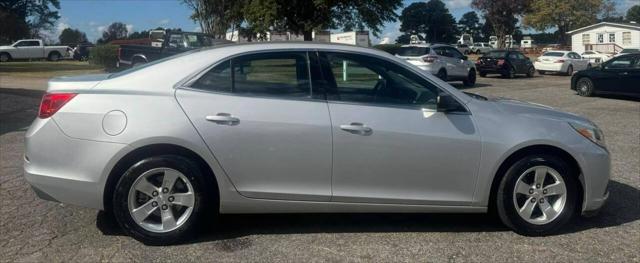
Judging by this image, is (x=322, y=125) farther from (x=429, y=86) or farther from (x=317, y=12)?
(x=317, y=12)

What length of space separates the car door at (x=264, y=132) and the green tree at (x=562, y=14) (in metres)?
66.6

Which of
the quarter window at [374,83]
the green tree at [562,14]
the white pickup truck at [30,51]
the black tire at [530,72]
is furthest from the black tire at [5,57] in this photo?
the green tree at [562,14]

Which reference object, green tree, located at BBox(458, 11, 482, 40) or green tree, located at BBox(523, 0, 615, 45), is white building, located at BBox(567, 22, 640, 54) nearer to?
green tree, located at BBox(523, 0, 615, 45)

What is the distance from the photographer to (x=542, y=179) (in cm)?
470

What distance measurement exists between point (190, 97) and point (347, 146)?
123 cm

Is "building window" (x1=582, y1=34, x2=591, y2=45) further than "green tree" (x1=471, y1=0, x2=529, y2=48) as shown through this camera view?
No

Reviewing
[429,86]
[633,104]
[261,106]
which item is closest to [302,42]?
[261,106]

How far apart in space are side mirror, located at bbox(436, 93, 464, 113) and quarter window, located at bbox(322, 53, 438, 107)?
3.6 inches

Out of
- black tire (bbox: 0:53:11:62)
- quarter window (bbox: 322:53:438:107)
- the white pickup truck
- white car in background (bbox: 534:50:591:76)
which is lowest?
quarter window (bbox: 322:53:438:107)

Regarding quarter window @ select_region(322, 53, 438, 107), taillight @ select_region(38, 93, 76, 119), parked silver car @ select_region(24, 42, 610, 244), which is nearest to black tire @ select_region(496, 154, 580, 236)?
parked silver car @ select_region(24, 42, 610, 244)

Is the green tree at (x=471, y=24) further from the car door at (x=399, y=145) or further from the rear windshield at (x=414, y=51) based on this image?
the car door at (x=399, y=145)

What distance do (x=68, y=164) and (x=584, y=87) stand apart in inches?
693

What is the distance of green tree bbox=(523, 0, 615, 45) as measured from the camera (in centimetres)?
6569

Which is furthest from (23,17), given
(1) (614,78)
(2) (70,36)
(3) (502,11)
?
(1) (614,78)
